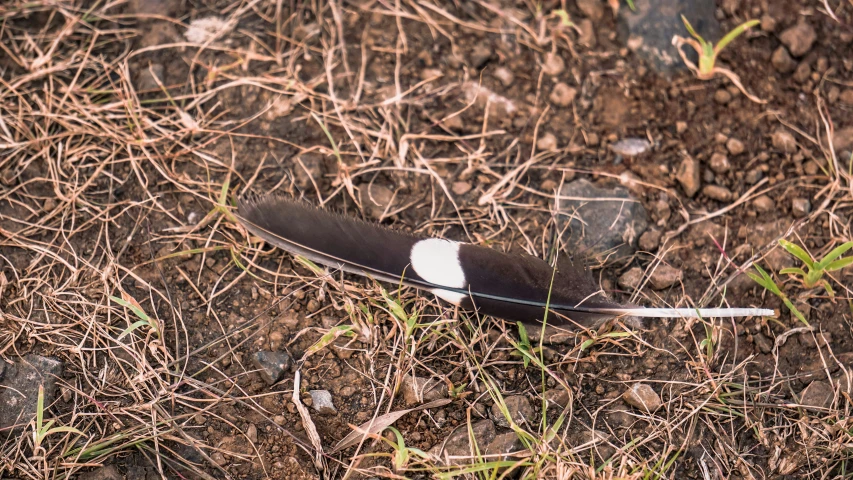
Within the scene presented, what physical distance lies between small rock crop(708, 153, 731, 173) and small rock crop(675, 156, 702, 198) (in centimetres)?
6

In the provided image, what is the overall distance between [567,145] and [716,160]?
19.6 inches

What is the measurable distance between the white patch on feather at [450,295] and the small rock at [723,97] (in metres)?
1.20

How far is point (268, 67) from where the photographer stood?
2574mm

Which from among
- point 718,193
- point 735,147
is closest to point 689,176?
point 718,193

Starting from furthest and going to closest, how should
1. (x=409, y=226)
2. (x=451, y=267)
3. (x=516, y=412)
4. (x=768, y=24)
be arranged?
(x=768, y=24), (x=409, y=226), (x=451, y=267), (x=516, y=412)

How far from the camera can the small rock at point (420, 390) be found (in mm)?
1987

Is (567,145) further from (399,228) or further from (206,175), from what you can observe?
(206,175)

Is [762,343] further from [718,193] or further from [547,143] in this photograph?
[547,143]

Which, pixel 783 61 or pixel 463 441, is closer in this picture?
pixel 463 441

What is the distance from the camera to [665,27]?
99.7 inches

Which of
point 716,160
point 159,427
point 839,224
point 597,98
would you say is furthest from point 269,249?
point 839,224

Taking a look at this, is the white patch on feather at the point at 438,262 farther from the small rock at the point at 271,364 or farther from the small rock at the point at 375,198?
the small rock at the point at 271,364

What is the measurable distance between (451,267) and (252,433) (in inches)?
28.8

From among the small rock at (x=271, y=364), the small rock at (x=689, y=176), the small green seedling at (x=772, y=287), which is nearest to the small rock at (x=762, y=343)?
the small green seedling at (x=772, y=287)
